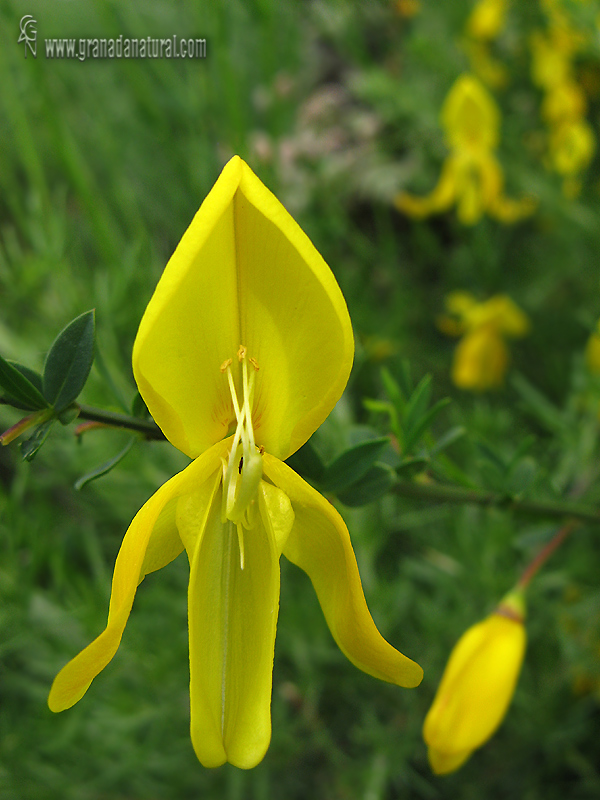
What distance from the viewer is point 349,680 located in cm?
102

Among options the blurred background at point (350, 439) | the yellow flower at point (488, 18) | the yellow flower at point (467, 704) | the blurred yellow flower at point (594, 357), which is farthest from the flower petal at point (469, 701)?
the yellow flower at point (488, 18)

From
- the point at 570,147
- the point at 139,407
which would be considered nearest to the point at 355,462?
the point at 139,407

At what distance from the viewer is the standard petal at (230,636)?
0.33m

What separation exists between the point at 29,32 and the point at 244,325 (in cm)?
102

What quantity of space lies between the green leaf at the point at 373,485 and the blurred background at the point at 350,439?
13cm

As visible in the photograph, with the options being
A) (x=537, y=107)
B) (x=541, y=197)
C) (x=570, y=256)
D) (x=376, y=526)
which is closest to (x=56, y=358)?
(x=376, y=526)

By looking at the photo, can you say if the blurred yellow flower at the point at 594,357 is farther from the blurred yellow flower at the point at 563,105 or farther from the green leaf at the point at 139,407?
the green leaf at the point at 139,407

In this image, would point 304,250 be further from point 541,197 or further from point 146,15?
point 146,15

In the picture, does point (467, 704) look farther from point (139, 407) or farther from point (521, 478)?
point (139, 407)

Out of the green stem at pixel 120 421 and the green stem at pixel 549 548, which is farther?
the green stem at pixel 549 548

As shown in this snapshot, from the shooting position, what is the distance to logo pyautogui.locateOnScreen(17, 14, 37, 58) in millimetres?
972

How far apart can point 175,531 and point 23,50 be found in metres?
0.95

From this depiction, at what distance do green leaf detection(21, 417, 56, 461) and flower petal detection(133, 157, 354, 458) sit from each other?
56 millimetres

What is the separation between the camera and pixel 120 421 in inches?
13.1
